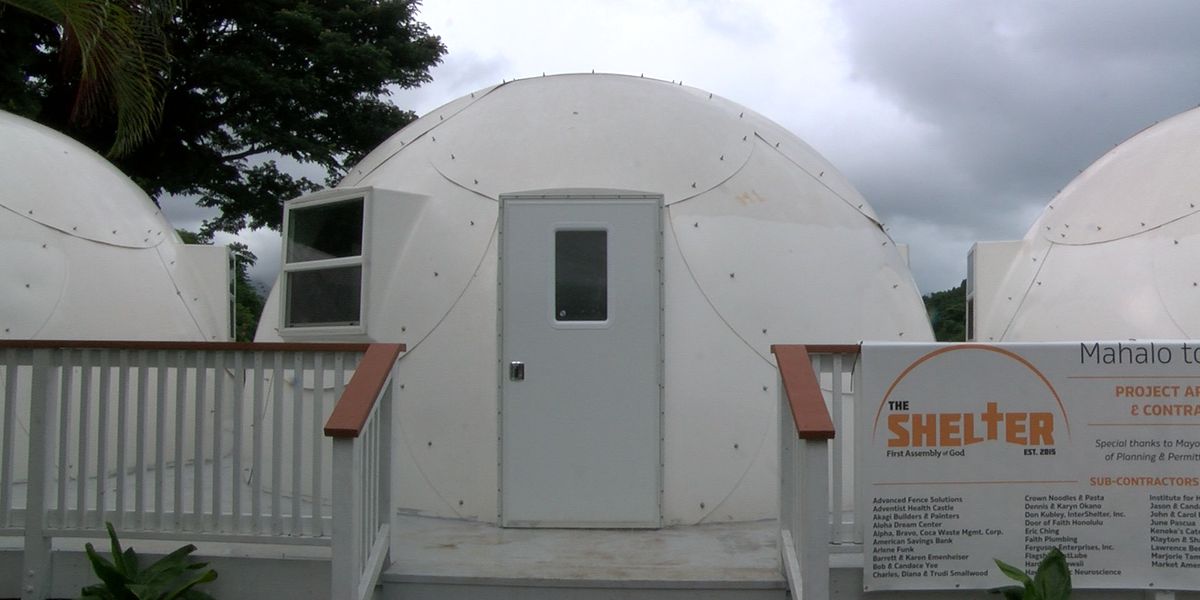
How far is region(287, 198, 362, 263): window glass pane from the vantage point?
Result: 21.2ft

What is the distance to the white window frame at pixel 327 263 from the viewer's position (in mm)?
6305

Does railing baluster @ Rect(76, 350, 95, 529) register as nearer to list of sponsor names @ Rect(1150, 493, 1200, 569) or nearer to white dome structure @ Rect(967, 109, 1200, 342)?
list of sponsor names @ Rect(1150, 493, 1200, 569)

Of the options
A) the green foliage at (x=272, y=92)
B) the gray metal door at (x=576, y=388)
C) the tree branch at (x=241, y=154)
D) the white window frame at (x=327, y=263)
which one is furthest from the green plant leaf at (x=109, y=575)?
the tree branch at (x=241, y=154)

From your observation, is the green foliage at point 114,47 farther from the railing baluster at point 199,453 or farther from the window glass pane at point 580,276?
the window glass pane at point 580,276

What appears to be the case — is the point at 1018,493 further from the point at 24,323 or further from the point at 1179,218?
the point at 24,323

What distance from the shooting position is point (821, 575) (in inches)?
166

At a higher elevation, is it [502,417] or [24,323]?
[24,323]

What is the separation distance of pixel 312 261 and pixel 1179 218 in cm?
578

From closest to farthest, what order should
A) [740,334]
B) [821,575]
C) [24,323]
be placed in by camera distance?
[821,575], [740,334], [24,323]

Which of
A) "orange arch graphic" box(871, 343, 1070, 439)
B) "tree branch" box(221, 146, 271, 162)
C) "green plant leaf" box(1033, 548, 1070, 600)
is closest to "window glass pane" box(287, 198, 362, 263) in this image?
"orange arch graphic" box(871, 343, 1070, 439)

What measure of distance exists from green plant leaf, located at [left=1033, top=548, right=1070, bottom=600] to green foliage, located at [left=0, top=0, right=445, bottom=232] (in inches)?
545

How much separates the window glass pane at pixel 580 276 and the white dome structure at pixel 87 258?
3751 mm

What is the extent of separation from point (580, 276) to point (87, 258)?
4147mm

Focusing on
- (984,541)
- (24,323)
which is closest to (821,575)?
(984,541)
